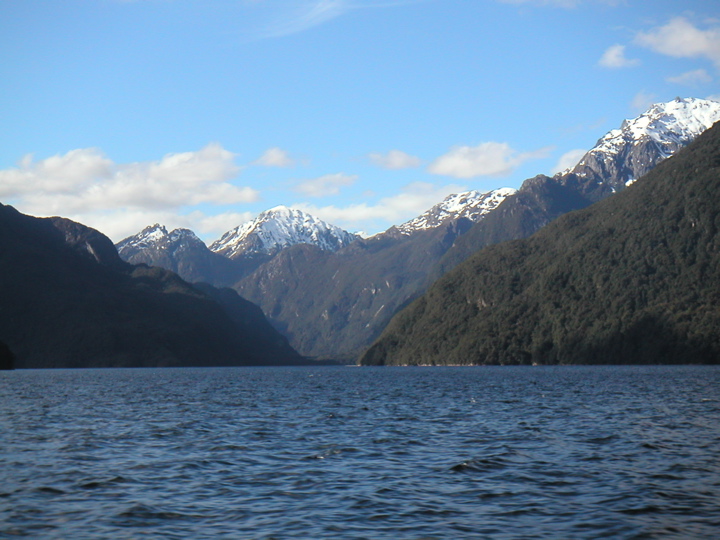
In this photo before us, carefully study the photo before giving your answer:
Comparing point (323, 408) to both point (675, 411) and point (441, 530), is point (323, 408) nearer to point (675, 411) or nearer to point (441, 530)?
point (675, 411)

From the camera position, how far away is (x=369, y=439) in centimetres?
5000

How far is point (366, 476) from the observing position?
35.9m

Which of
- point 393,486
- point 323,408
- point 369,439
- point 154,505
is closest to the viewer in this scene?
point 154,505

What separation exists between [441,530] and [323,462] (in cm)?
1561

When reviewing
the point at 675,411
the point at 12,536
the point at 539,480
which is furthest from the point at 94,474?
the point at 675,411

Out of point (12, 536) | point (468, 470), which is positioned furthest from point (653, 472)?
point (12, 536)

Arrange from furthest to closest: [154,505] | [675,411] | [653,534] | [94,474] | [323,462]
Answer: [675,411] → [323,462] → [94,474] → [154,505] → [653,534]

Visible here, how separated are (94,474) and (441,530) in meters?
19.7

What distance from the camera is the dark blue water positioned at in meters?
26.1

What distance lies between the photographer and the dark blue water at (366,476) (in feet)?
85.7

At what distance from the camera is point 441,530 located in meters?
25.3

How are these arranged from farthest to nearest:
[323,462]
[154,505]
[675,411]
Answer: [675,411] → [323,462] → [154,505]

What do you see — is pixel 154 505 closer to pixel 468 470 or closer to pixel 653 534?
pixel 468 470

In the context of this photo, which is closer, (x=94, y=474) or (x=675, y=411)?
(x=94, y=474)
